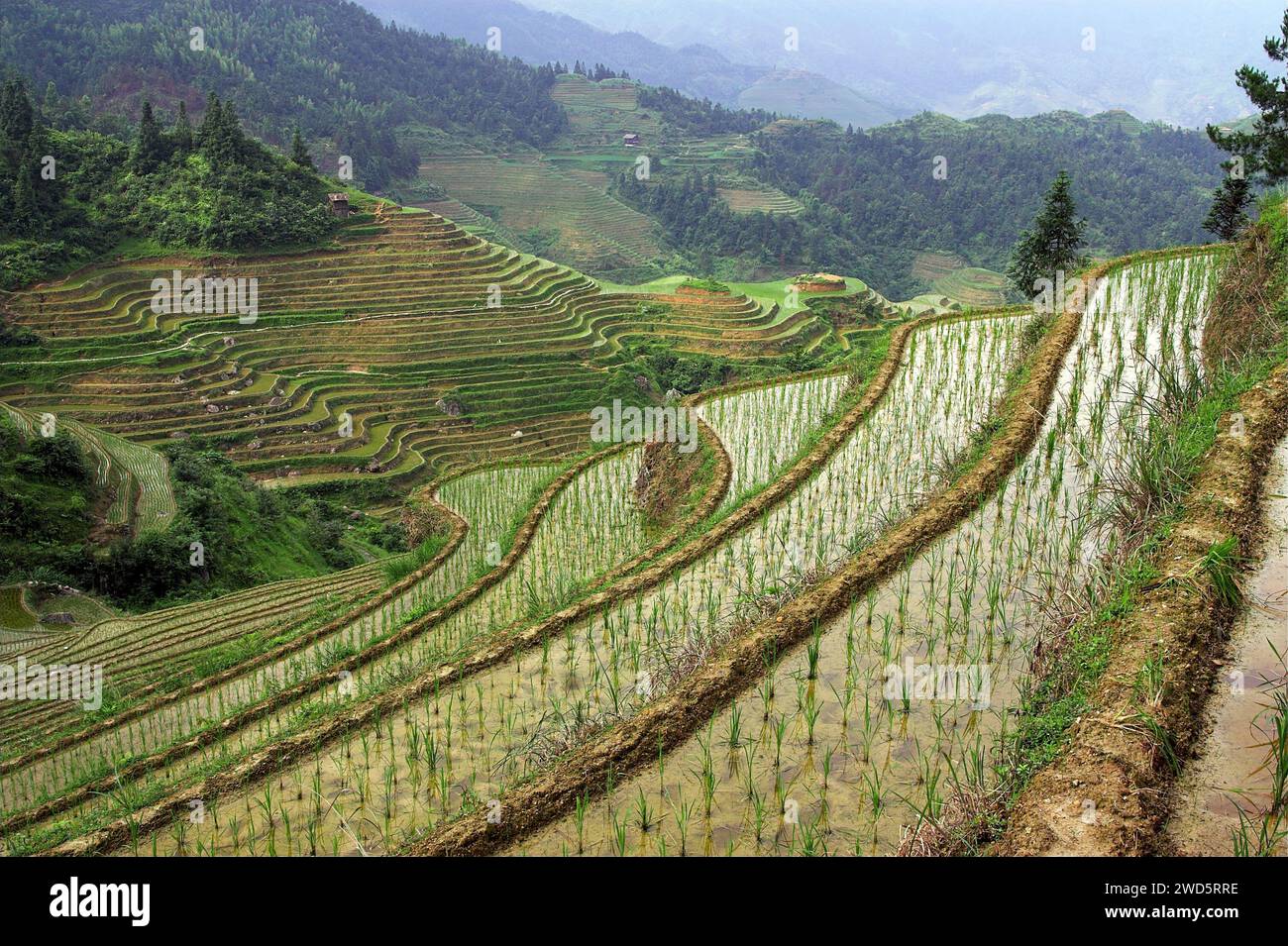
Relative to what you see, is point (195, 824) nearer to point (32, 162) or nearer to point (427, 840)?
point (427, 840)

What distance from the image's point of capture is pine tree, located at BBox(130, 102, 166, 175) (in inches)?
1416

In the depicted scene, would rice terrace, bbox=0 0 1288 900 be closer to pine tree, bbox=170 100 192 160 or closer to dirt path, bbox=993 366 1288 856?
dirt path, bbox=993 366 1288 856

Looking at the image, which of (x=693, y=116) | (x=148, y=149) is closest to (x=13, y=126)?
(x=148, y=149)

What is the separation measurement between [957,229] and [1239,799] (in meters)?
84.1

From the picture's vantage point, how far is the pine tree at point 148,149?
3597cm

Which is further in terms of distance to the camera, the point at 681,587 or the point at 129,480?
the point at 129,480

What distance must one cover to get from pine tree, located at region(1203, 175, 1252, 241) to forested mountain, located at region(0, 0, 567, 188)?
60.3 metres

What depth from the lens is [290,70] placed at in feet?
283

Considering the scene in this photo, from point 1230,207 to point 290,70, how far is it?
292ft

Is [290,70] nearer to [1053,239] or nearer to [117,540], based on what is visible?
[117,540]

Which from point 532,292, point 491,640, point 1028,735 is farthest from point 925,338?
point 532,292

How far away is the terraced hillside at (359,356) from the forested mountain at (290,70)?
35385mm

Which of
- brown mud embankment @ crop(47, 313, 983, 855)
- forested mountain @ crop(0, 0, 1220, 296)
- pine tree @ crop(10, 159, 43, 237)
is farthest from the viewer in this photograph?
forested mountain @ crop(0, 0, 1220, 296)

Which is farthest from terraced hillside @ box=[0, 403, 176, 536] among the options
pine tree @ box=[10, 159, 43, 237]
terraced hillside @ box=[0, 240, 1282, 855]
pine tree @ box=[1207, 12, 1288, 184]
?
pine tree @ box=[1207, 12, 1288, 184]
